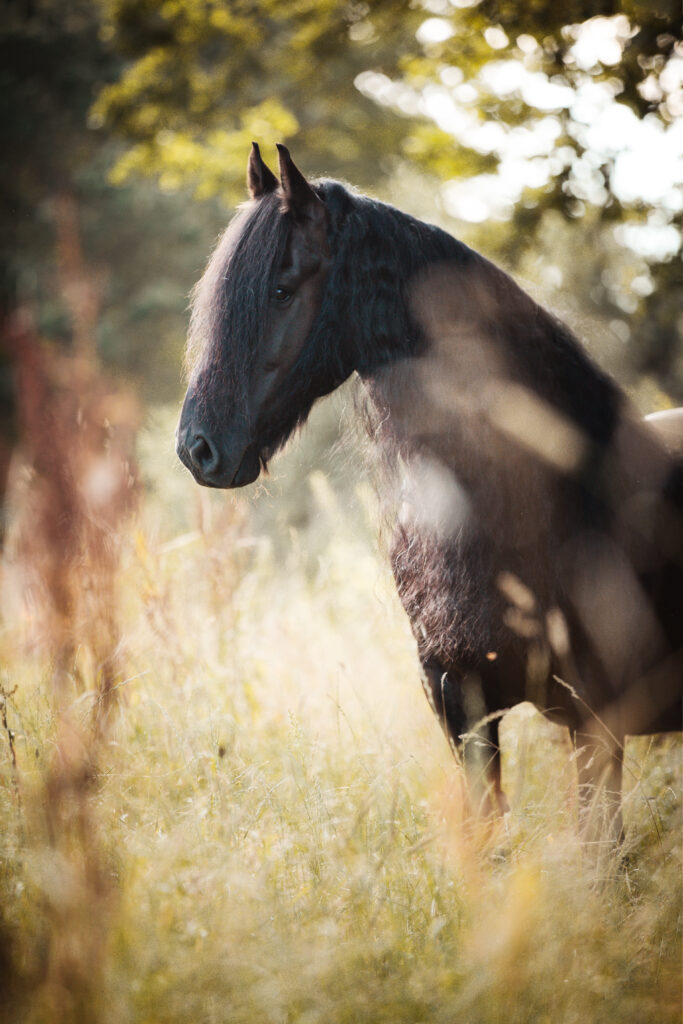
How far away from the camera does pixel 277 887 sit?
6.66 feet

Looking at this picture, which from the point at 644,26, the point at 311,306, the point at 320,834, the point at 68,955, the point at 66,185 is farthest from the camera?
the point at 66,185

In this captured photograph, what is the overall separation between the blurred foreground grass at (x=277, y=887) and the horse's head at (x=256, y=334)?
0.73 m

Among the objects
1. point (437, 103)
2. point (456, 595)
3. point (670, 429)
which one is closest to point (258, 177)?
point (456, 595)

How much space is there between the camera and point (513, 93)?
4.38 meters

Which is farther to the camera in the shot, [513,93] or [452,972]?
[513,93]

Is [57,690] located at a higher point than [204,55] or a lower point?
lower

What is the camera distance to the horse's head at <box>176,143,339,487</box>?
1895 mm

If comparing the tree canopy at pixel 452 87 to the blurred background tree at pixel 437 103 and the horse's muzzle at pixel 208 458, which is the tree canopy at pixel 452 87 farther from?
the horse's muzzle at pixel 208 458

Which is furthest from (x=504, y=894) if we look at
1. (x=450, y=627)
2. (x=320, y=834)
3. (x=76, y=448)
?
(x=76, y=448)

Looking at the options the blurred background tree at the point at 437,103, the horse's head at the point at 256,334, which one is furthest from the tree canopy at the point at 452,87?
the horse's head at the point at 256,334

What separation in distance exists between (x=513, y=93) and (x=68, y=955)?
487 centimetres

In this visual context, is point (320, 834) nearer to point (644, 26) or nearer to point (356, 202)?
point (356, 202)

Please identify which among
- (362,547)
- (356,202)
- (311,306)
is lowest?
(362,547)

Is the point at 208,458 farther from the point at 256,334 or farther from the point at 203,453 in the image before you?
the point at 256,334
